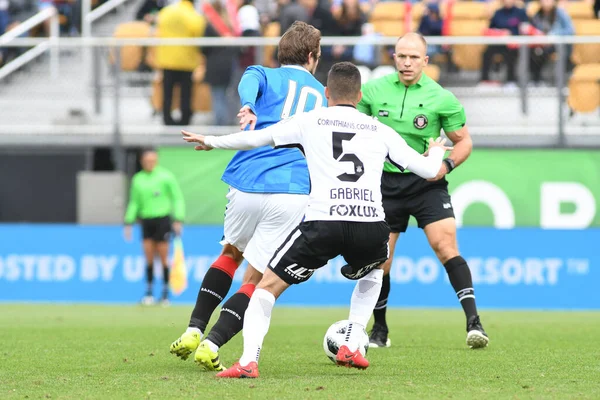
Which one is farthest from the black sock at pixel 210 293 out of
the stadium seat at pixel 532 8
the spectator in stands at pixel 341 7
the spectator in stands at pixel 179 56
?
the stadium seat at pixel 532 8

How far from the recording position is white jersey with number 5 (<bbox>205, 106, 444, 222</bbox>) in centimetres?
710

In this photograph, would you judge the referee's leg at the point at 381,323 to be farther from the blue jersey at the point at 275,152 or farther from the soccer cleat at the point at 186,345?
the soccer cleat at the point at 186,345

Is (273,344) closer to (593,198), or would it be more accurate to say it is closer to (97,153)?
(593,198)

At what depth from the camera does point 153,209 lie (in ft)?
57.8

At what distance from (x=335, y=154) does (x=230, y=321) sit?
1312mm

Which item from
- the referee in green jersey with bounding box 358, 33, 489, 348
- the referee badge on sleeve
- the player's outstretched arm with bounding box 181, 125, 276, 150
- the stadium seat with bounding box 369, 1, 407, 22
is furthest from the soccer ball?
the stadium seat with bounding box 369, 1, 407, 22

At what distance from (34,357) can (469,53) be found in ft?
34.0

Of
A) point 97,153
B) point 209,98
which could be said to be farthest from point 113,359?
point 97,153

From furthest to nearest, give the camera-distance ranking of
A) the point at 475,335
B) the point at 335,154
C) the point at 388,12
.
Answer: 1. the point at 388,12
2. the point at 475,335
3. the point at 335,154

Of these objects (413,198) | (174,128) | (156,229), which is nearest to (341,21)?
(174,128)

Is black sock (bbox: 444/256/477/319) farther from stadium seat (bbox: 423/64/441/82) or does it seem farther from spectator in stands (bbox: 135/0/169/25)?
spectator in stands (bbox: 135/0/169/25)

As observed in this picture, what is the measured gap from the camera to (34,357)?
871 centimetres

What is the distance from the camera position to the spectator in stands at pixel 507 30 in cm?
1731

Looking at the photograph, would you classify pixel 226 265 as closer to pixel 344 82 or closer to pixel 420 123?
pixel 344 82
